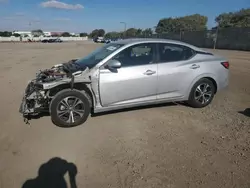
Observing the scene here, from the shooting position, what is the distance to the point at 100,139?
4.22m

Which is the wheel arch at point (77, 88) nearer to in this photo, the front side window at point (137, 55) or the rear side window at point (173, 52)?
the front side window at point (137, 55)

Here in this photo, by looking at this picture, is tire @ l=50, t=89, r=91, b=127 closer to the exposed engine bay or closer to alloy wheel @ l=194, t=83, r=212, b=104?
the exposed engine bay

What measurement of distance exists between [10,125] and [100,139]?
197 cm

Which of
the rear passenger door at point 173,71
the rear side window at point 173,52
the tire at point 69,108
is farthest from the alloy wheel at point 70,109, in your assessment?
the rear side window at point 173,52

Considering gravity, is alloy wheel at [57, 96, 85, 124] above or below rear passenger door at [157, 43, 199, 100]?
below

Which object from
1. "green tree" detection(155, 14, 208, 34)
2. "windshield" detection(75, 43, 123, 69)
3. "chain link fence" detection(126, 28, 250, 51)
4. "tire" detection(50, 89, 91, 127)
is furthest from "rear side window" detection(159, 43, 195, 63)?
"green tree" detection(155, 14, 208, 34)

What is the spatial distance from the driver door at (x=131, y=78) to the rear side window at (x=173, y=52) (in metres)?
0.21

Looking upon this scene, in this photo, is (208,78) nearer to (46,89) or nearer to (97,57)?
(97,57)

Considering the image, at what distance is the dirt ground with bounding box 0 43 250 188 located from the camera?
3104 mm

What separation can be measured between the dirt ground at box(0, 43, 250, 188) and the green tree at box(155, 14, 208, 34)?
289 ft

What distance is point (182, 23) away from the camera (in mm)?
94562

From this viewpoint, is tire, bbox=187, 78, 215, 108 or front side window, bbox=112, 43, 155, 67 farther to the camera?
tire, bbox=187, 78, 215, 108

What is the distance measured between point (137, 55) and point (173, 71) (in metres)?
0.86

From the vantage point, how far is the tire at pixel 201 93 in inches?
219
